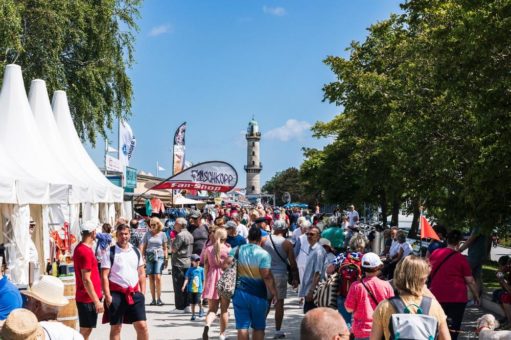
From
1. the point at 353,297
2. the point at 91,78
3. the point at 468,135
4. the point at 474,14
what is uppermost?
the point at 91,78

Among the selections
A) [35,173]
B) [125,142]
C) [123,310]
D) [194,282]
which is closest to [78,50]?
[125,142]

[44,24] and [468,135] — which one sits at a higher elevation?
[44,24]

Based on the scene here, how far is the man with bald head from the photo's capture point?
3.29 metres

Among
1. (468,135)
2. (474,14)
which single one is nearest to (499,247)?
(468,135)

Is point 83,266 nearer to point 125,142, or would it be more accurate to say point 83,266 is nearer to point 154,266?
point 154,266

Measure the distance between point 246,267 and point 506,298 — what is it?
4.02m

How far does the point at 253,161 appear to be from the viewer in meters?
187

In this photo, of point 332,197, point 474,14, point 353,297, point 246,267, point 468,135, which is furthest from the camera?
point 332,197

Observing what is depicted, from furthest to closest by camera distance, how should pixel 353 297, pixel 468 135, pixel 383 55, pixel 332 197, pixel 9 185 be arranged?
pixel 332 197, pixel 383 55, pixel 468 135, pixel 9 185, pixel 353 297

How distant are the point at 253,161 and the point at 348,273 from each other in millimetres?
179057

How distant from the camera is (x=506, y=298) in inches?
390

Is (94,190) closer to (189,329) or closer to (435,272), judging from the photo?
(189,329)

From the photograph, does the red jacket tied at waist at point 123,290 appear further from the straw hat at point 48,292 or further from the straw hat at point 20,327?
the straw hat at point 20,327

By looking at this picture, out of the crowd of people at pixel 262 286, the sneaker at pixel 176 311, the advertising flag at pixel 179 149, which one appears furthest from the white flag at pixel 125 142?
the sneaker at pixel 176 311
